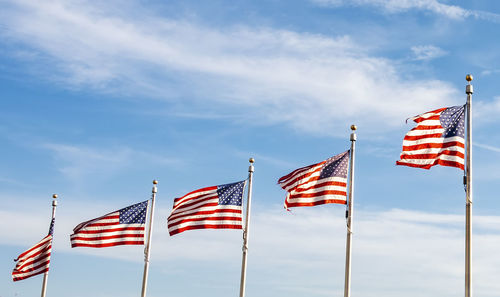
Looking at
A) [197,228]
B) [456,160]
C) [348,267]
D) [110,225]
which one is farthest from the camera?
[110,225]

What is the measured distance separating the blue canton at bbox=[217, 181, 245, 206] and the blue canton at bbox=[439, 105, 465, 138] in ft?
41.8

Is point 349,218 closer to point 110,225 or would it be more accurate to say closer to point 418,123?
point 418,123

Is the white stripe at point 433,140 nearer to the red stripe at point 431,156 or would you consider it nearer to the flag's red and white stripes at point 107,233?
the red stripe at point 431,156

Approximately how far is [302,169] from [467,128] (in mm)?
8277

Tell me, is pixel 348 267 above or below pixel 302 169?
below

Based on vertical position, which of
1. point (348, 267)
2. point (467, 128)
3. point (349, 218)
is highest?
point (467, 128)

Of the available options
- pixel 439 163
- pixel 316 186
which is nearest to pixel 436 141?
pixel 439 163

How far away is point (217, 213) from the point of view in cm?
4234

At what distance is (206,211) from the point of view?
42188 millimetres

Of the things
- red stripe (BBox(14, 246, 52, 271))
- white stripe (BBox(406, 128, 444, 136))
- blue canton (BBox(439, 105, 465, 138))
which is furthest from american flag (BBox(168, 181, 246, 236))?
red stripe (BBox(14, 246, 52, 271))

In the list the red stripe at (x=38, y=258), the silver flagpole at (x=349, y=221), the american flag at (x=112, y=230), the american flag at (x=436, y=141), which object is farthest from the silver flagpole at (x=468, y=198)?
the red stripe at (x=38, y=258)

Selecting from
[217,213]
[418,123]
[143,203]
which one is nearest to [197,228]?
[217,213]

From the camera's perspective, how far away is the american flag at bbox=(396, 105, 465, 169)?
1355 inches

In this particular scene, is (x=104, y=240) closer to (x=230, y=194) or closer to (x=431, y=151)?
(x=230, y=194)
